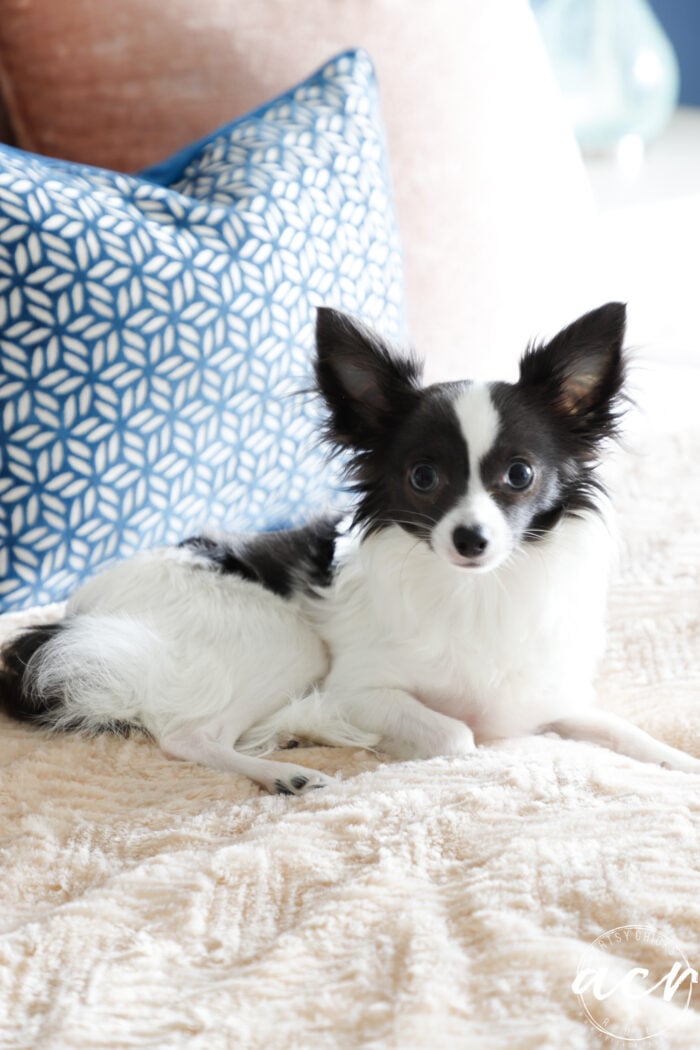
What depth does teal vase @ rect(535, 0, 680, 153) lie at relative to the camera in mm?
4188

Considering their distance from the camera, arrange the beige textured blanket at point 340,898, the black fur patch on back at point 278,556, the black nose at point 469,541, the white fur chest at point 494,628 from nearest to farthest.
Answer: the beige textured blanket at point 340,898, the black nose at point 469,541, the white fur chest at point 494,628, the black fur patch on back at point 278,556

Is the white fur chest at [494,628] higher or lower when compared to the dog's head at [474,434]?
lower

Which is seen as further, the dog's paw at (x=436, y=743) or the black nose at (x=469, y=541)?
the dog's paw at (x=436, y=743)

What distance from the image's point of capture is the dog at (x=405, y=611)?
1.69 m

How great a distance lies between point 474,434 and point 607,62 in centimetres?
309

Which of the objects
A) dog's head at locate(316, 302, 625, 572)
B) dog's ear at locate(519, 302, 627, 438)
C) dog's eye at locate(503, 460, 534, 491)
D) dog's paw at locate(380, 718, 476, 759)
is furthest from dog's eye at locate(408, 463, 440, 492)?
dog's paw at locate(380, 718, 476, 759)

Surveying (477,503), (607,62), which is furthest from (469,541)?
(607,62)

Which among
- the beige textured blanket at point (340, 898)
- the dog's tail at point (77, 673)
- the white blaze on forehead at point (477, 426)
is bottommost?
the beige textured blanket at point (340, 898)

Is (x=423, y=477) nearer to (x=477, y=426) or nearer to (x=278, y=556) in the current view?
(x=477, y=426)

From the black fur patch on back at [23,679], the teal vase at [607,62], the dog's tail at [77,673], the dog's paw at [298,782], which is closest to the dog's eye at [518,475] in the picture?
the dog's paw at [298,782]

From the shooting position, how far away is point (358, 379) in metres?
1.79

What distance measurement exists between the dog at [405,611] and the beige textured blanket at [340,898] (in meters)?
0.10

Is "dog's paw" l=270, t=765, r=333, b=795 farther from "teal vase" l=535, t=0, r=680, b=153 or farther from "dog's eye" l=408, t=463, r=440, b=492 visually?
"teal vase" l=535, t=0, r=680, b=153

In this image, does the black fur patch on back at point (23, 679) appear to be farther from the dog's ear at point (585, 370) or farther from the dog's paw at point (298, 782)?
the dog's ear at point (585, 370)
